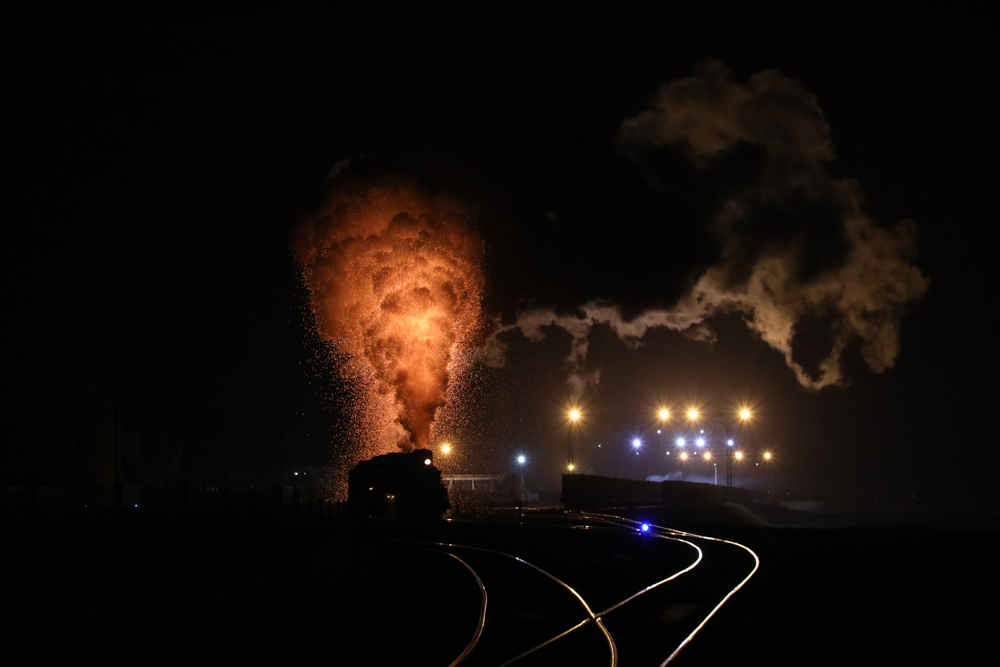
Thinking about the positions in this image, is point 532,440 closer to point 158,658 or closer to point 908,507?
point 908,507

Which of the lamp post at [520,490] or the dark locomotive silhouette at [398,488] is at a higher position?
the dark locomotive silhouette at [398,488]

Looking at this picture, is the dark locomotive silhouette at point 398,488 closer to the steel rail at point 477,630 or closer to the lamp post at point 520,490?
the lamp post at point 520,490

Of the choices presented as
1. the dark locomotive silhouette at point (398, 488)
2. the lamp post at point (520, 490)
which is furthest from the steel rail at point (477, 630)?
the lamp post at point (520, 490)

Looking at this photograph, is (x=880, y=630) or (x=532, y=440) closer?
(x=880, y=630)

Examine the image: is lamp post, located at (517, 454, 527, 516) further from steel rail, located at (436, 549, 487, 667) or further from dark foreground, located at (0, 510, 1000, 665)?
steel rail, located at (436, 549, 487, 667)

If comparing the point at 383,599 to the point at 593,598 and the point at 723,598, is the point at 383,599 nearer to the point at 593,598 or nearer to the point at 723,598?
the point at 593,598

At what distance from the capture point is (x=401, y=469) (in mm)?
42406

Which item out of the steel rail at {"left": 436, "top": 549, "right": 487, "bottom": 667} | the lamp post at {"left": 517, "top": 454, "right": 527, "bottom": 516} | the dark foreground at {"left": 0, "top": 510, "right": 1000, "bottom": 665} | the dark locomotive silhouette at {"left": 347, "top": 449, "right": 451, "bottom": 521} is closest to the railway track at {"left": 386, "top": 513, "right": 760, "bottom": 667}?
the steel rail at {"left": 436, "top": 549, "right": 487, "bottom": 667}

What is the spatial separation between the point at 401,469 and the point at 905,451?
3394 inches

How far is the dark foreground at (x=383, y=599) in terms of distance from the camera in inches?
555

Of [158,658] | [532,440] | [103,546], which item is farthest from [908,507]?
[158,658]

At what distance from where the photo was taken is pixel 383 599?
20.5 meters

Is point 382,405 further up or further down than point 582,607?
further up

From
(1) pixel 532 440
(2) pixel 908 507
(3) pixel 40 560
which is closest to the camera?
(3) pixel 40 560
